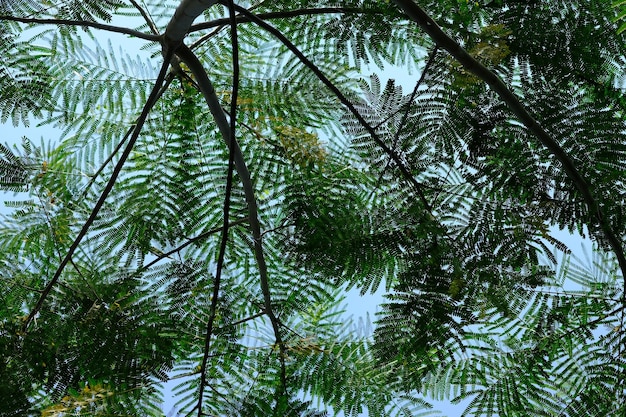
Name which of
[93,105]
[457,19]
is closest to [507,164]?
[457,19]

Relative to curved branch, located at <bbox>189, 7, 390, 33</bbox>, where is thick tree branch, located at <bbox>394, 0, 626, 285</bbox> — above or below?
below

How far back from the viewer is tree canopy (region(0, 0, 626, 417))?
5.43ft

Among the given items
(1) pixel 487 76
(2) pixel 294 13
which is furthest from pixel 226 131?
(1) pixel 487 76

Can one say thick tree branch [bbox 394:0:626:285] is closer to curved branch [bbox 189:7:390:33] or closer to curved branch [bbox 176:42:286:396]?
curved branch [bbox 176:42:286:396]

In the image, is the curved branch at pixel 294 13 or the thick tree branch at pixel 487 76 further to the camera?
the curved branch at pixel 294 13

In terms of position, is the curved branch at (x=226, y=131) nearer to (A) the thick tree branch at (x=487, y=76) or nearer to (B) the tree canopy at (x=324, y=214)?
(B) the tree canopy at (x=324, y=214)

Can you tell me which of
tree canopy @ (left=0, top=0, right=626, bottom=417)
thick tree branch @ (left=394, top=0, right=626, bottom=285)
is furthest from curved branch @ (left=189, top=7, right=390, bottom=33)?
thick tree branch @ (left=394, top=0, right=626, bottom=285)

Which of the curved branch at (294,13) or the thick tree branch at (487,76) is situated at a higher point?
the curved branch at (294,13)

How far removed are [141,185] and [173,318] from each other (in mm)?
370

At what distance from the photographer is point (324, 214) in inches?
71.0

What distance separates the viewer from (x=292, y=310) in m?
2.12

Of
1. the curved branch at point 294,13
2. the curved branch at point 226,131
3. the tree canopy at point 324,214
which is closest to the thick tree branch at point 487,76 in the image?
the tree canopy at point 324,214

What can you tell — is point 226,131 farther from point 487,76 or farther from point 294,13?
point 487,76

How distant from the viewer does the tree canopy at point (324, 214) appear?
166cm
